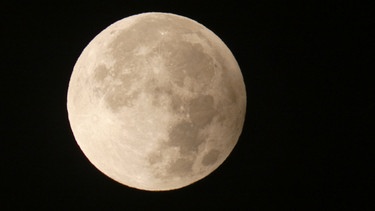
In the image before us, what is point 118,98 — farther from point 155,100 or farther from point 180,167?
point 180,167

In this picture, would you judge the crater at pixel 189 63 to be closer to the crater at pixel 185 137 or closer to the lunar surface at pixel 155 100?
the lunar surface at pixel 155 100

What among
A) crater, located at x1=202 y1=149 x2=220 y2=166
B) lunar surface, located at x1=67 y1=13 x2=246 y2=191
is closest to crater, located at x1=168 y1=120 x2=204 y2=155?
lunar surface, located at x1=67 y1=13 x2=246 y2=191

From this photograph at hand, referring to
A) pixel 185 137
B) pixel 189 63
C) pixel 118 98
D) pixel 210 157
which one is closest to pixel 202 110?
pixel 185 137

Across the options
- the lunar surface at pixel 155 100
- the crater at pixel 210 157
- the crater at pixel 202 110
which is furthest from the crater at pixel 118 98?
the crater at pixel 210 157

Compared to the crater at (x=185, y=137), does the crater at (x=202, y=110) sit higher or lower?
higher

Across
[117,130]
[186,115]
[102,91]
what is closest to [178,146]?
[186,115]

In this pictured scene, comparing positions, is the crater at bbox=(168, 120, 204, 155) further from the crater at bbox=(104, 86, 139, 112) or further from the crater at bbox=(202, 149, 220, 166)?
the crater at bbox=(104, 86, 139, 112)

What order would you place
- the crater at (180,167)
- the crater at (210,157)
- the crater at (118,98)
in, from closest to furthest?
1. the crater at (118,98)
2. the crater at (180,167)
3. the crater at (210,157)
